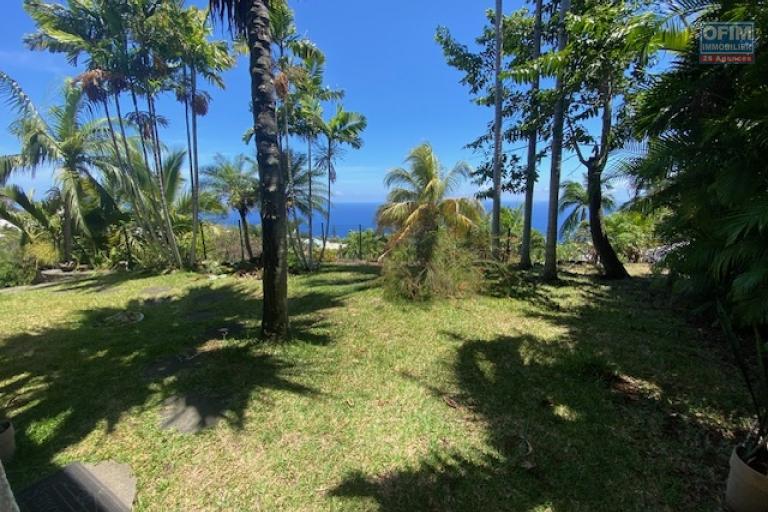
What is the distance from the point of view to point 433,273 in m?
7.26

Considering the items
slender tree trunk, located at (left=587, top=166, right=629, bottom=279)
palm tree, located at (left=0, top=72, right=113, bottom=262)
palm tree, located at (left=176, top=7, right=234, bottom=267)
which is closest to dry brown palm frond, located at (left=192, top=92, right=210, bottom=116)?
palm tree, located at (left=176, top=7, right=234, bottom=267)

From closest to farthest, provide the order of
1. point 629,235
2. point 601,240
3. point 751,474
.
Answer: point 751,474, point 601,240, point 629,235

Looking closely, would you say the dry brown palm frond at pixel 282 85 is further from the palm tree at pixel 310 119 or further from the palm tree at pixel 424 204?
the palm tree at pixel 424 204

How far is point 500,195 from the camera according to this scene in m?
9.57

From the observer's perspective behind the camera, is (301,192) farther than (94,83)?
Yes

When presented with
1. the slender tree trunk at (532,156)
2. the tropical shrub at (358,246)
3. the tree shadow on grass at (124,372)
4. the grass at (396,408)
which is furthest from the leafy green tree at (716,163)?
the tropical shrub at (358,246)

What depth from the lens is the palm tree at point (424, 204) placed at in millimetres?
8633

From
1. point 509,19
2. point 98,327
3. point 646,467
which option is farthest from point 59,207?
point 646,467

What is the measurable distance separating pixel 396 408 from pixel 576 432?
1642mm

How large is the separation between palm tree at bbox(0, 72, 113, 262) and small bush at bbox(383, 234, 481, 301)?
10642 millimetres

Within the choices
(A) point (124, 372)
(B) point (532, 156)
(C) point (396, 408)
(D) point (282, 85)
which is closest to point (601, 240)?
(B) point (532, 156)

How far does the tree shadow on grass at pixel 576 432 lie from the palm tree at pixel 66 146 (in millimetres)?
13038

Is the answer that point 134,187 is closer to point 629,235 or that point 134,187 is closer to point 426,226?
point 426,226

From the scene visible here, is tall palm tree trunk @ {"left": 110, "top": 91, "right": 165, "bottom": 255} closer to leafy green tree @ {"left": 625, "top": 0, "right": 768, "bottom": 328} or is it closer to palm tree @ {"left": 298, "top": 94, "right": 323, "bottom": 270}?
palm tree @ {"left": 298, "top": 94, "right": 323, "bottom": 270}
